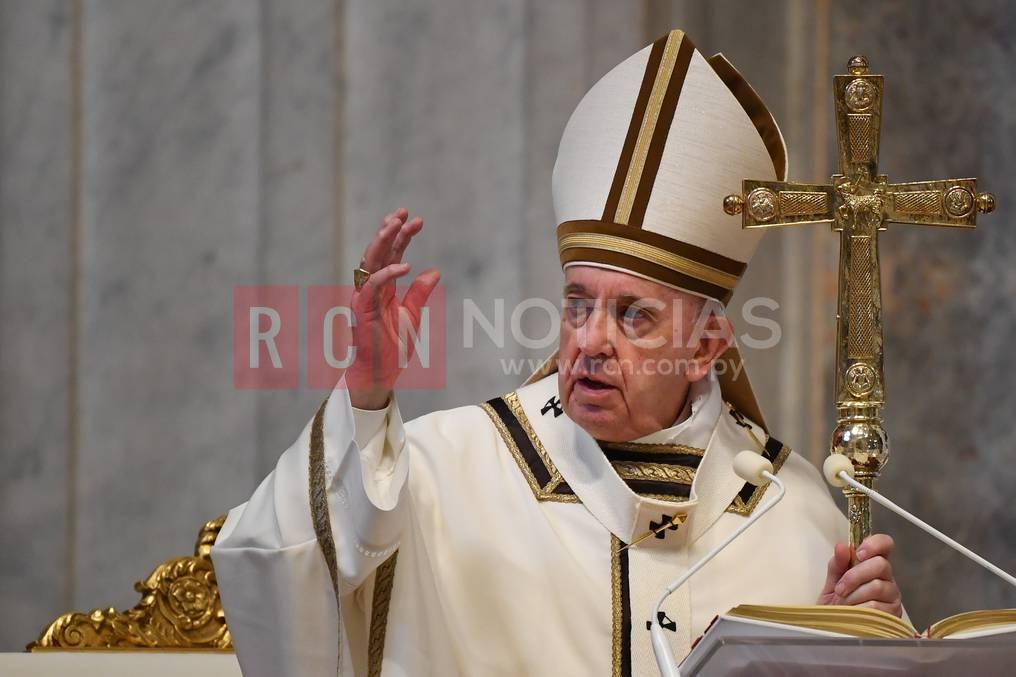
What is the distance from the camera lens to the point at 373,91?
3.96 meters

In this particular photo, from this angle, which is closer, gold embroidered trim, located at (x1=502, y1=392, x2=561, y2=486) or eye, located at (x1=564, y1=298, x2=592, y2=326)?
eye, located at (x1=564, y1=298, x2=592, y2=326)

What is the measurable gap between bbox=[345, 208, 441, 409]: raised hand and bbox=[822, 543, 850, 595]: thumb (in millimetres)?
827

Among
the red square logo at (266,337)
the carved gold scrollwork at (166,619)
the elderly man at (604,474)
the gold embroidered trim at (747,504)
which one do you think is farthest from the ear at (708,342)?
the red square logo at (266,337)

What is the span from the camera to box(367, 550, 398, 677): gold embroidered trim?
261 cm

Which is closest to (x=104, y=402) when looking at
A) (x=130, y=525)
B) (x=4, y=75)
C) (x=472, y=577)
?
(x=130, y=525)

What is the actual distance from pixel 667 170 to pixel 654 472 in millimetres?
617

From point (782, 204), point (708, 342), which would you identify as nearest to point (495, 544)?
point (708, 342)

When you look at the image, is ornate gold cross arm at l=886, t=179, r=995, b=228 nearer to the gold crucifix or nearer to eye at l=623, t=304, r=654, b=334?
the gold crucifix

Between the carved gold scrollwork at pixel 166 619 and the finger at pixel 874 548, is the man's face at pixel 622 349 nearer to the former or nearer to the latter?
the finger at pixel 874 548

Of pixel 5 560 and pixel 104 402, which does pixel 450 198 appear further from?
pixel 5 560

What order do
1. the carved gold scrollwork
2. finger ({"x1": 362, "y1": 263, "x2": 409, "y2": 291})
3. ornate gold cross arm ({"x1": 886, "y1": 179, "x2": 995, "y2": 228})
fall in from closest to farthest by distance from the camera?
finger ({"x1": 362, "y1": 263, "x2": 409, "y2": 291})
ornate gold cross arm ({"x1": 886, "y1": 179, "x2": 995, "y2": 228})
the carved gold scrollwork

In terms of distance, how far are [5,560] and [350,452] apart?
166 centimetres

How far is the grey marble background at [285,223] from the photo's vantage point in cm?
377

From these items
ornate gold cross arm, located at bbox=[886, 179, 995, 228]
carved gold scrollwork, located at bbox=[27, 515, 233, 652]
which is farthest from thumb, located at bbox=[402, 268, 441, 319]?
carved gold scrollwork, located at bbox=[27, 515, 233, 652]
